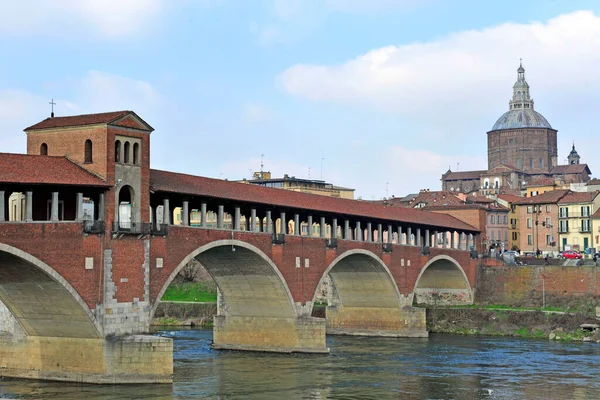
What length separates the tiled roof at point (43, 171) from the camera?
4062 centimetres

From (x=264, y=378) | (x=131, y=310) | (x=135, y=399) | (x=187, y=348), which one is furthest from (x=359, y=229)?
(x=135, y=399)

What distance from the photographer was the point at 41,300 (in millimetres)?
43344

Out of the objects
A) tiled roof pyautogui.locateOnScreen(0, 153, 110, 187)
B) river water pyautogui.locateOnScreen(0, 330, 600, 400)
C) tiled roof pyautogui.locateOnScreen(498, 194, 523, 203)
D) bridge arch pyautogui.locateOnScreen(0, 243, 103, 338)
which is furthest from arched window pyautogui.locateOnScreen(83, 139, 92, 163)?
tiled roof pyautogui.locateOnScreen(498, 194, 523, 203)

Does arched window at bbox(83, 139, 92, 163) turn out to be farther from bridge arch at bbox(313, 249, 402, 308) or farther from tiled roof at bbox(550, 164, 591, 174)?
tiled roof at bbox(550, 164, 591, 174)

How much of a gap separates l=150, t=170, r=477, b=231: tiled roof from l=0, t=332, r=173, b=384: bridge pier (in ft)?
26.5

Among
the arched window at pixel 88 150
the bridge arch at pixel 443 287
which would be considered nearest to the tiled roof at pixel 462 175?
the bridge arch at pixel 443 287

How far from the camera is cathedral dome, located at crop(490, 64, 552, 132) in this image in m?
157

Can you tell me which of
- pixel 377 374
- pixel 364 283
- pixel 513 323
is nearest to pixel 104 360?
pixel 377 374

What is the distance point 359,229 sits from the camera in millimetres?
67750

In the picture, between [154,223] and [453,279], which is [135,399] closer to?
[154,223]

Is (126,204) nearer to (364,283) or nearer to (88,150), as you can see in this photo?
(88,150)

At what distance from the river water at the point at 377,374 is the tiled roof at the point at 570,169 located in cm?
8951

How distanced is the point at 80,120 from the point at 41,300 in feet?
28.1

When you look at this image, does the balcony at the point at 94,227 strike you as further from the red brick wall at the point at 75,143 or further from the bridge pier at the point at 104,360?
the bridge pier at the point at 104,360
